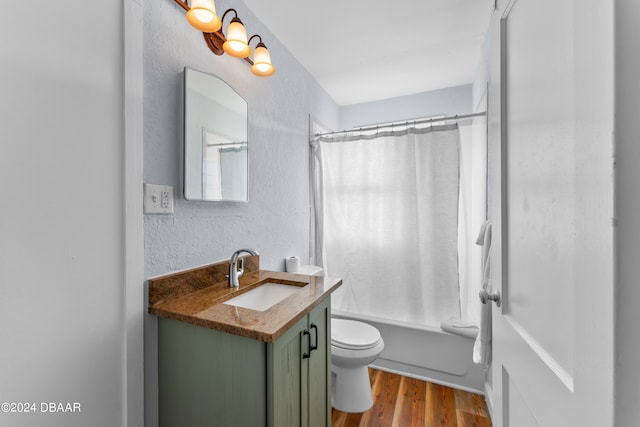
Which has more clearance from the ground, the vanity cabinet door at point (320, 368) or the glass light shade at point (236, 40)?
the glass light shade at point (236, 40)

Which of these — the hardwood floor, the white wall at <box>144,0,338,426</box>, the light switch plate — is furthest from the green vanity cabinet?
the hardwood floor

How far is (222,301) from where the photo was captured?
3.55 feet

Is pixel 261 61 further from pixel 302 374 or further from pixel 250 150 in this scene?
pixel 302 374

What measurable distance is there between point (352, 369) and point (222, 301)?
1.05 metres

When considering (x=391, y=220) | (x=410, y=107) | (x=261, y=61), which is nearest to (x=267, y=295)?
(x=391, y=220)

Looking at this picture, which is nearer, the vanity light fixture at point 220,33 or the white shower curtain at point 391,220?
the vanity light fixture at point 220,33

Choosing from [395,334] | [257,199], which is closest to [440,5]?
[257,199]

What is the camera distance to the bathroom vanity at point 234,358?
830mm

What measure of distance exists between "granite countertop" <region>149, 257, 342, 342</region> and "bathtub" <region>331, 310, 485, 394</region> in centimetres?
101

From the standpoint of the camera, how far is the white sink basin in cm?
130

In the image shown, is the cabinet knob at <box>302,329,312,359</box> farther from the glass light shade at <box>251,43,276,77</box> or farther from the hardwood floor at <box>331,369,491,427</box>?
the glass light shade at <box>251,43,276,77</box>

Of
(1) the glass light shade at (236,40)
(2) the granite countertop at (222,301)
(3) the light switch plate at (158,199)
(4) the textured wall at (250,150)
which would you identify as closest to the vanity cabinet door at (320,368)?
(2) the granite countertop at (222,301)

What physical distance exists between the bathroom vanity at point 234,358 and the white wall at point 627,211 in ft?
2.36

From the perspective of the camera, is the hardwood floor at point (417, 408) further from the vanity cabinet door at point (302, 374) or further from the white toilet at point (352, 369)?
the vanity cabinet door at point (302, 374)
